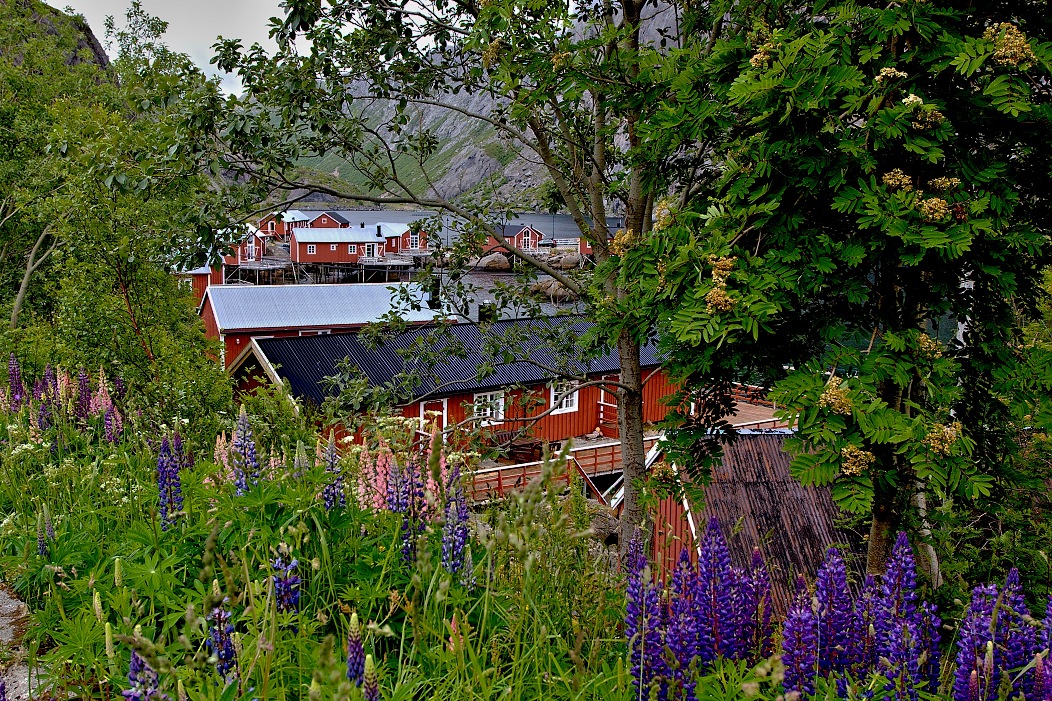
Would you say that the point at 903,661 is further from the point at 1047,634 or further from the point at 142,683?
the point at 142,683

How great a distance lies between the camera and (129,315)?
9.89m

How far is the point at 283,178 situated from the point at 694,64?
5.14m

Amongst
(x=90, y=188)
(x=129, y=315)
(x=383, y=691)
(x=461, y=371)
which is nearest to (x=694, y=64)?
(x=383, y=691)

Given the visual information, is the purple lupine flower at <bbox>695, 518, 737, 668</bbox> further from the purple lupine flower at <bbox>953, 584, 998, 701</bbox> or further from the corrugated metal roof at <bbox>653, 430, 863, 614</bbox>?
the corrugated metal roof at <bbox>653, 430, 863, 614</bbox>

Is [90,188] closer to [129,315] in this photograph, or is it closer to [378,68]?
[129,315]

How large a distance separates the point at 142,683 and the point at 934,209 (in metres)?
3.92

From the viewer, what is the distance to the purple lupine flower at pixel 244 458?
3.34 m

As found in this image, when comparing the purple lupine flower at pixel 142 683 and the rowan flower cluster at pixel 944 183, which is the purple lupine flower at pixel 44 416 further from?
the rowan flower cluster at pixel 944 183

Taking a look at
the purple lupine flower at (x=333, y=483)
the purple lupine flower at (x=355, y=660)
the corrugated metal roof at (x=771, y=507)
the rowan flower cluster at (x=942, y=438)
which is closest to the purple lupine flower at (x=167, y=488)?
the purple lupine flower at (x=333, y=483)

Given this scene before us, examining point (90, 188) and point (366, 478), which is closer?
point (366, 478)

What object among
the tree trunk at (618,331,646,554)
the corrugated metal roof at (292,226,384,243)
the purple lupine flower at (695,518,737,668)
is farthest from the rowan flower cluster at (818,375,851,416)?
Answer: the corrugated metal roof at (292,226,384,243)

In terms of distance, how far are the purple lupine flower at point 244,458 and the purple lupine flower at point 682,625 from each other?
194 centimetres

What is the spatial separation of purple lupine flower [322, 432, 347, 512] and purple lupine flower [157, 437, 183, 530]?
0.62 metres

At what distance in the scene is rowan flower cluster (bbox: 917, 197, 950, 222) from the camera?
12.4 feet
